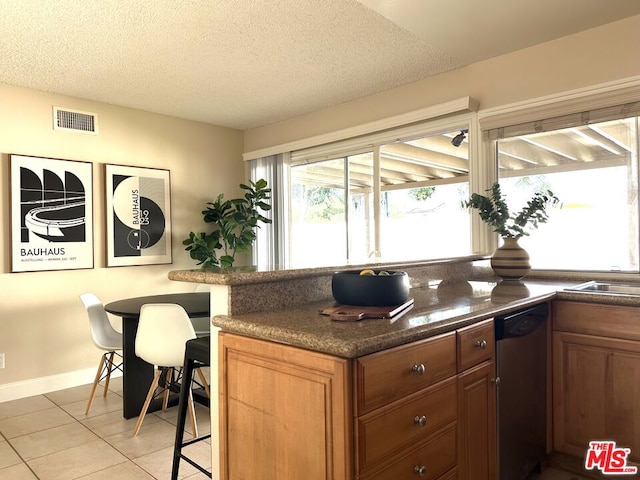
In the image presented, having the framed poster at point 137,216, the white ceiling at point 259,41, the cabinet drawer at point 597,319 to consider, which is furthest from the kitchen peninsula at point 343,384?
the framed poster at point 137,216

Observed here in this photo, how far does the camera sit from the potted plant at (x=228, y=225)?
470 centimetres

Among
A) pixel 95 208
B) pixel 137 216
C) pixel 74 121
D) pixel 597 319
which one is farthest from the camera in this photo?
pixel 137 216

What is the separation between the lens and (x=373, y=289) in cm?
163

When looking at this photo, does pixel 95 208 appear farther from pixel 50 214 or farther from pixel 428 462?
pixel 428 462

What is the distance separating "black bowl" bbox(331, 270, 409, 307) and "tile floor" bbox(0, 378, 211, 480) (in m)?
1.42

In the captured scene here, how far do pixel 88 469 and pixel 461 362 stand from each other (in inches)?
82.2

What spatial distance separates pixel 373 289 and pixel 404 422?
0.47m

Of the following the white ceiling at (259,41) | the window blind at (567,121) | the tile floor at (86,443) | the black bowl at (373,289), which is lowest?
the tile floor at (86,443)

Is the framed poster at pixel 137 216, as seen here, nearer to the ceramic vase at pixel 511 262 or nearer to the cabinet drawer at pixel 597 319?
the ceramic vase at pixel 511 262


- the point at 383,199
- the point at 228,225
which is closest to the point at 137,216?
the point at 228,225

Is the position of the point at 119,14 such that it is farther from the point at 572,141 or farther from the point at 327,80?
the point at 572,141

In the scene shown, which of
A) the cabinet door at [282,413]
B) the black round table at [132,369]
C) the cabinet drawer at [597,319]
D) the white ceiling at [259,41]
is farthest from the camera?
the black round table at [132,369]

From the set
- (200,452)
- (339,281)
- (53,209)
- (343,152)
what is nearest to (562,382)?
(339,281)

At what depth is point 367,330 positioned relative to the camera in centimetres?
132
